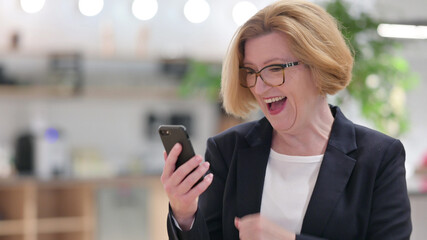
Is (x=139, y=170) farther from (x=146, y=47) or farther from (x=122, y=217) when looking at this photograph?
(x=146, y=47)

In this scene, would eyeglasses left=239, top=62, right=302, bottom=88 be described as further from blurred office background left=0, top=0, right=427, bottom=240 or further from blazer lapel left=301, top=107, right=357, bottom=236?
blurred office background left=0, top=0, right=427, bottom=240

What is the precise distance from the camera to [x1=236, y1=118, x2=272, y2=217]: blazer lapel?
1695mm

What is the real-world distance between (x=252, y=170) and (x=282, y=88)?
0.23m

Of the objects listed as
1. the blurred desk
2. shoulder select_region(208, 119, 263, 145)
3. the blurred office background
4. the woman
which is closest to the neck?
the woman

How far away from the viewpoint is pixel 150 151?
8.09m

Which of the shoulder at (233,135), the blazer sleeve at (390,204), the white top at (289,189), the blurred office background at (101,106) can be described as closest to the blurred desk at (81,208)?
the blurred office background at (101,106)

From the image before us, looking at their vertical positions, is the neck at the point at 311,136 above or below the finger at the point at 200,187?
above

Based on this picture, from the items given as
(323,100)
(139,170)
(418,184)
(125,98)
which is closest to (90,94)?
(125,98)

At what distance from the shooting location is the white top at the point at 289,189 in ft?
5.46

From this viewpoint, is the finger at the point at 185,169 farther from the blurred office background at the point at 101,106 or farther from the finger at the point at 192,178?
the blurred office background at the point at 101,106

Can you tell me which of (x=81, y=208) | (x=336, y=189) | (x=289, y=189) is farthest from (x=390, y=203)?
(x=81, y=208)

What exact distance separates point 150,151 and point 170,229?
255 inches

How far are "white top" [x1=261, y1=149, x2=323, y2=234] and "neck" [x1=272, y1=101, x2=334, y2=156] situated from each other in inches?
0.7

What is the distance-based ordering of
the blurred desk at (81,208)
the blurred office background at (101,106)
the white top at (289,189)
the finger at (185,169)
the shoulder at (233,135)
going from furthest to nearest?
the blurred office background at (101,106) < the blurred desk at (81,208) < the shoulder at (233,135) < the white top at (289,189) < the finger at (185,169)
